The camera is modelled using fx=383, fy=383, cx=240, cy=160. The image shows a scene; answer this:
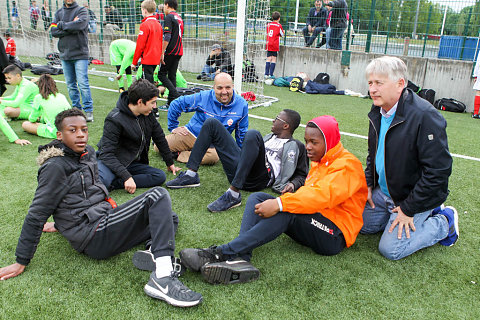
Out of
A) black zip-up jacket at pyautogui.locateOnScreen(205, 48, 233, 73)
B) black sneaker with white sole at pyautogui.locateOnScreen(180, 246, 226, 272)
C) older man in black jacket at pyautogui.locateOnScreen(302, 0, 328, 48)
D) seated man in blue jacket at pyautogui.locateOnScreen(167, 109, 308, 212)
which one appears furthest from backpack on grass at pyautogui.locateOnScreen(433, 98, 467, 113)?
black sneaker with white sole at pyautogui.locateOnScreen(180, 246, 226, 272)

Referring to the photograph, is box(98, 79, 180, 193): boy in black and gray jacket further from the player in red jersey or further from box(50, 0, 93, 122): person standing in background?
the player in red jersey

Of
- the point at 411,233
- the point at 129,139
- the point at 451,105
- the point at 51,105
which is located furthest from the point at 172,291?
the point at 451,105

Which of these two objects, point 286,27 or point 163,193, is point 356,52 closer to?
point 286,27

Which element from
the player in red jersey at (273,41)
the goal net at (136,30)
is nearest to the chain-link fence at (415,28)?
the player in red jersey at (273,41)

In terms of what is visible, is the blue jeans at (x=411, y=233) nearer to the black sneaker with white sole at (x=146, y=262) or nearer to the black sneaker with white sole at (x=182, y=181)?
the black sneaker with white sole at (x=146, y=262)

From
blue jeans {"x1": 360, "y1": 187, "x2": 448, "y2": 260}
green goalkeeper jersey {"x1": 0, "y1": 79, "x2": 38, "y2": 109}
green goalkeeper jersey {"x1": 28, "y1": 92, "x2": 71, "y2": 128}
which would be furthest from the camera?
green goalkeeper jersey {"x1": 0, "y1": 79, "x2": 38, "y2": 109}

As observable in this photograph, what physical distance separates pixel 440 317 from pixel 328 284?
702mm

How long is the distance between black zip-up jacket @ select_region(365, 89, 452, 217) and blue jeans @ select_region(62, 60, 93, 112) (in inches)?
213

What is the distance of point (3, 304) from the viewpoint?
2338 millimetres

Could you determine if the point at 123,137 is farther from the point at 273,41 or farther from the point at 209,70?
the point at 273,41

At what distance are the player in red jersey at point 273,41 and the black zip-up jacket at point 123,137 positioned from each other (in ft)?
26.6

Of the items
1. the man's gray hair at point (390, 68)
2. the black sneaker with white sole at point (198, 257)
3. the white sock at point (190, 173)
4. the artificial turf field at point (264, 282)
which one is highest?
the man's gray hair at point (390, 68)

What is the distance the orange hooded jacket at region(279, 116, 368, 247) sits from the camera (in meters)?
2.65

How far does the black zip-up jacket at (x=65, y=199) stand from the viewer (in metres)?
2.46
